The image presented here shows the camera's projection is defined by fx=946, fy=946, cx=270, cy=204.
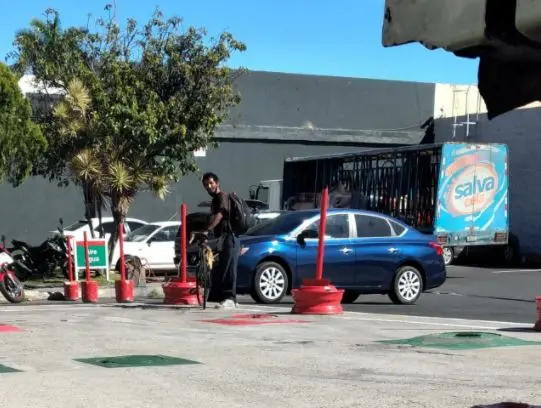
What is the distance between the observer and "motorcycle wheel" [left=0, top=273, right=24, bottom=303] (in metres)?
15.7

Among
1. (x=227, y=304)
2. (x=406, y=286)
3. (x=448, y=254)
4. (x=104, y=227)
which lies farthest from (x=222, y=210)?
(x=448, y=254)

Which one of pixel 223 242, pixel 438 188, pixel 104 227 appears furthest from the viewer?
pixel 104 227

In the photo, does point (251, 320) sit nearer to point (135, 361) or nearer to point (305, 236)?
point (135, 361)

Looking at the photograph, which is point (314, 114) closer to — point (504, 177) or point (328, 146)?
point (328, 146)

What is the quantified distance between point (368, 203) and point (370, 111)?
33.1 feet

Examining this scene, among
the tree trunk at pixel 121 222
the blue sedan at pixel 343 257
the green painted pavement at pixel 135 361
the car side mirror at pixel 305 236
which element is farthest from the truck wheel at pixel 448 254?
the green painted pavement at pixel 135 361

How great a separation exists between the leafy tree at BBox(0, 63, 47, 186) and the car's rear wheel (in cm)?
732

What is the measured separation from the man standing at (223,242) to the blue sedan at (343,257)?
4.84 feet

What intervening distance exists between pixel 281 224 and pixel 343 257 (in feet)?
3.69

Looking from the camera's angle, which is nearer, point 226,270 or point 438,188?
point 226,270

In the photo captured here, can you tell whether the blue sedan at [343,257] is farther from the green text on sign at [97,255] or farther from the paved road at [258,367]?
the green text on sign at [97,255]

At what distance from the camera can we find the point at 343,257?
48.6 ft

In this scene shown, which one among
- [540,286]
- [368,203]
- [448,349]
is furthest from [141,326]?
[368,203]

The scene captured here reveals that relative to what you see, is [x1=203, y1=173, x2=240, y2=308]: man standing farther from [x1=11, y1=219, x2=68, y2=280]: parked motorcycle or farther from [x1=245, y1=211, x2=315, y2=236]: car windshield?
[x1=11, y1=219, x2=68, y2=280]: parked motorcycle
